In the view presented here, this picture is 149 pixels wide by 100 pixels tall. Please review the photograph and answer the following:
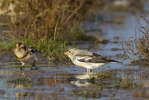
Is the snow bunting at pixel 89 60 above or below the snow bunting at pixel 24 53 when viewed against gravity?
below

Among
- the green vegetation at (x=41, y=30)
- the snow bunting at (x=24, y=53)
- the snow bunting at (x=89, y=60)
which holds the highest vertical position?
the green vegetation at (x=41, y=30)

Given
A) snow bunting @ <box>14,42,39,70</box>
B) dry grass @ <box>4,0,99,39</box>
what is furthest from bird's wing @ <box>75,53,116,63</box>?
dry grass @ <box>4,0,99,39</box>

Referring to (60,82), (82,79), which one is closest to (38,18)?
(82,79)

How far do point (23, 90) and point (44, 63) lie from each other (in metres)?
3.10

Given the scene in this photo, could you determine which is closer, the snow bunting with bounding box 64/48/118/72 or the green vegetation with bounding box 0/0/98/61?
the snow bunting with bounding box 64/48/118/72

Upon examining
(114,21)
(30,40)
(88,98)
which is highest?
(114,21)

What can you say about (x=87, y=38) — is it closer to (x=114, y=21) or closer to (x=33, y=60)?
(x=33, y=60)

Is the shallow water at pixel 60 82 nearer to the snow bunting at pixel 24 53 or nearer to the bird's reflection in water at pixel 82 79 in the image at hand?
the bird's reflection in water at pixel 82 79

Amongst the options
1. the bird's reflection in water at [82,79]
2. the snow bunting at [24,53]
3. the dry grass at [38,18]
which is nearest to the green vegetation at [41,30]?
the dry grass at [38,18]

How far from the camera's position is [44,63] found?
11367 millimetres

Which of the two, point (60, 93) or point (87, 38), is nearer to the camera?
point (60, 93)

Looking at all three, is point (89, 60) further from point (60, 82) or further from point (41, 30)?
point (41, 30)

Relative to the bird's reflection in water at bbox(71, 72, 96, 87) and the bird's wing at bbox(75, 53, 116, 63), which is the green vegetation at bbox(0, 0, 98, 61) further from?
the bird's reflection in water at bbox(71, 72, 96, 87)

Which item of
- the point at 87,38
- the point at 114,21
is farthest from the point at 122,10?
the point at 87,38
